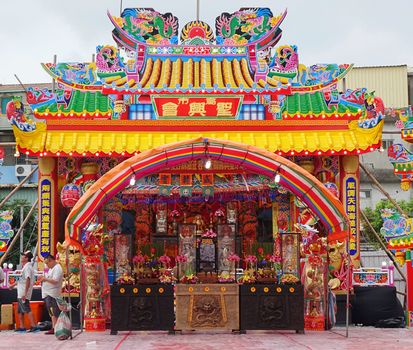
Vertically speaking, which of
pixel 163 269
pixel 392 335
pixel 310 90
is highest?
pixel 310 90

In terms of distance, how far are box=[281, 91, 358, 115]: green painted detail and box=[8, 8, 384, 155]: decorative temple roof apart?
28 mm

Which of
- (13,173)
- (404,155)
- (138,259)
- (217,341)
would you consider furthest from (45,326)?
(13,173)

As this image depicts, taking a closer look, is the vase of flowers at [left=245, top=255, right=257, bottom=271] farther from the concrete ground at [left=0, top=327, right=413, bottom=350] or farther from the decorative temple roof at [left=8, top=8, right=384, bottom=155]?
the decorative temple roof at [left=8, top=8, right=384, bottom=155]

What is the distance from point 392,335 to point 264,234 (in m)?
5.88

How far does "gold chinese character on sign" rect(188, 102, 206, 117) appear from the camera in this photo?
1805 centimetres

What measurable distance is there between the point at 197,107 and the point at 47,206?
4.12 meters

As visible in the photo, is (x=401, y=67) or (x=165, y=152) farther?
(x=401, y=67)

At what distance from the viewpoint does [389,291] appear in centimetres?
1622

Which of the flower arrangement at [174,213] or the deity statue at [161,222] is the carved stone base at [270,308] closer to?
the deity statue at [161,222]

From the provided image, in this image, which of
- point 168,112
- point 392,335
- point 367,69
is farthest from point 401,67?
point 392,335

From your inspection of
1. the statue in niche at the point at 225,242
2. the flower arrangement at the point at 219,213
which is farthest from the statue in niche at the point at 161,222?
the statue in niche at the point at 225,242

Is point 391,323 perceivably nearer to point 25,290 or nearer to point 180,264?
point 180,264

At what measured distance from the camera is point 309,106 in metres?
19.1

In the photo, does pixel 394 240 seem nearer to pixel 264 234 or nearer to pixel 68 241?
pixel 264 234
